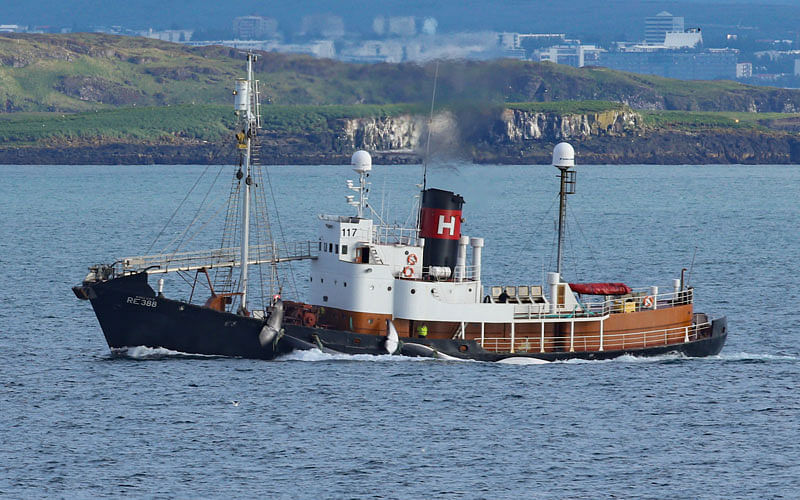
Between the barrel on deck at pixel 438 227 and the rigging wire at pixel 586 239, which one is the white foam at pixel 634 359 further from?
the rigging wire at pixel 586 239

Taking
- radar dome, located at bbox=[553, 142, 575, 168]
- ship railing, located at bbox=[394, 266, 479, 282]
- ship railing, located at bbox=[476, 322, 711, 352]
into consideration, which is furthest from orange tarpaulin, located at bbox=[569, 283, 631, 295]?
radar dome, located at bbox=[553, 142, 575, 168]

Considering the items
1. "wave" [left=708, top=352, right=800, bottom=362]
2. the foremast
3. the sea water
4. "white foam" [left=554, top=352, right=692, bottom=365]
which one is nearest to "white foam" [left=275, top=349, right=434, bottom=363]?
the sea water

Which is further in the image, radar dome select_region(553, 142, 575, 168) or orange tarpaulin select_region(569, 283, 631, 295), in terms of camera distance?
radar dome select_region(553, 142, 575, 168)

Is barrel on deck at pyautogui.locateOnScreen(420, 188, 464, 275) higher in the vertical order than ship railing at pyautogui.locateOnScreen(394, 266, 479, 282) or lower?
higher

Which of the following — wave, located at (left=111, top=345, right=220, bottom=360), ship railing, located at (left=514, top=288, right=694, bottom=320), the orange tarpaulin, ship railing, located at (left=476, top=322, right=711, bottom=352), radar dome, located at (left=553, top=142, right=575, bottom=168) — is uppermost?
radar dome, located at (left=553, top=142, right=575, bottom=168)

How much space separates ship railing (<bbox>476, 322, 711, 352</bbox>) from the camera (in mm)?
61688

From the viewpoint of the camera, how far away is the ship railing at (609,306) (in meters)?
61.5

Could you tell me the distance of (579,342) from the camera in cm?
6247

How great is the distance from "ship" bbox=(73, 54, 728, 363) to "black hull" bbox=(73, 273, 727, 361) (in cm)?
5

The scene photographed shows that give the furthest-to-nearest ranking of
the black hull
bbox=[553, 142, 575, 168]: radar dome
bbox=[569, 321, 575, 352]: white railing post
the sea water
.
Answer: bbox=[553, 142, 575, 168]: radar dome, bbox=[569, 321, 575, 352]: white railing post, the black hull, the sea water

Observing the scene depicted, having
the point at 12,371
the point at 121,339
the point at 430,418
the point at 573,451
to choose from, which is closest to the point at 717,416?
the point at 573,451

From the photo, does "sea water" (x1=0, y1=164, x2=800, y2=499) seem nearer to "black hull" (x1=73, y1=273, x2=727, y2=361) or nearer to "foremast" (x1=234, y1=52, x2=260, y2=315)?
"black hull" (x1=73, y1=273, x2=727, y2=361)

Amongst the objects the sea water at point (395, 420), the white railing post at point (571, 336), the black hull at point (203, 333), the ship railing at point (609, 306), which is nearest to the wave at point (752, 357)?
the sea water at point (395, 420)

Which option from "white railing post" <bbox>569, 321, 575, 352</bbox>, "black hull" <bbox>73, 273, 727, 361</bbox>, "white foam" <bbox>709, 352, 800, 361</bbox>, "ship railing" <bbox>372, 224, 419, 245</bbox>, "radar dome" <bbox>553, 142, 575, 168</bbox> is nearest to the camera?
"black hull" <bbox>73, 273, 727, 361</bbox>
